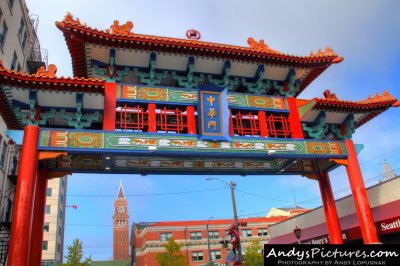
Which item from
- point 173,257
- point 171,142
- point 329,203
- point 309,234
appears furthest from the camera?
point 173,257

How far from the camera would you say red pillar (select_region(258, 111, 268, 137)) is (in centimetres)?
1548

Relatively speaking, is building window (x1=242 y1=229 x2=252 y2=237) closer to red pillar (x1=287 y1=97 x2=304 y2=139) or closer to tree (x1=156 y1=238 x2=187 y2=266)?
tree (x1=156 y1=238 x2=187 y2=266)

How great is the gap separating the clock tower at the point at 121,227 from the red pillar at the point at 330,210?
93665 mm

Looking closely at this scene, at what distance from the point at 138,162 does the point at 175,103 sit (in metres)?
3.03

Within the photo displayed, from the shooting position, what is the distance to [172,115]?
15.4m

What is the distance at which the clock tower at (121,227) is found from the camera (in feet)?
336

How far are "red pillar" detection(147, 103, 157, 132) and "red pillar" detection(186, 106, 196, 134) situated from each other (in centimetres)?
138

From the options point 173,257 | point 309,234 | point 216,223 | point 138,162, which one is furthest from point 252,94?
point 216,223

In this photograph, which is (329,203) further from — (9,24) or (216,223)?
(216,223)

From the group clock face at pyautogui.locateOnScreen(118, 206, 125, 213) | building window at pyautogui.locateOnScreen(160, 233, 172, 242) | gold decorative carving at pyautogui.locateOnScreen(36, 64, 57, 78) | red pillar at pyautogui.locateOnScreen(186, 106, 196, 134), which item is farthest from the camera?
clock face at pyautogui.locateOnScreen(118, 206, 125, 213)

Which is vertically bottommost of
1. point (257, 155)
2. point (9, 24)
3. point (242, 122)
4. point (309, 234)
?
point (309, 234)

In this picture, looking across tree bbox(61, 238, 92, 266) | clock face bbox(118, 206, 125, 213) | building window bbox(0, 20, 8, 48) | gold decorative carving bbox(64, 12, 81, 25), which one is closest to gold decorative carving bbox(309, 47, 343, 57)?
gold decorative carving bbox(64, 12, 81, 25)

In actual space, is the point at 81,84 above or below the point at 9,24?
below

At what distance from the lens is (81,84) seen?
41.8ft
